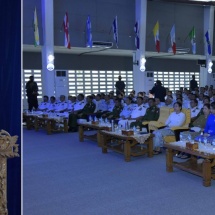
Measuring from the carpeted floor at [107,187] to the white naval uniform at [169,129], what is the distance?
32 centimetres

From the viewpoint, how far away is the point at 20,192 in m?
2.65

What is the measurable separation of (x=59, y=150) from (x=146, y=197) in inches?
148

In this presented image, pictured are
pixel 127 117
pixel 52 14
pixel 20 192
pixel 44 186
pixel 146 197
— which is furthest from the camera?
pixel 52 14

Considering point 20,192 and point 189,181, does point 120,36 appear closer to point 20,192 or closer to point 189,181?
point 189,181

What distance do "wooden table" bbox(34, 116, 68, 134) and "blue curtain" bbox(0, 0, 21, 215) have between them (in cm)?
782

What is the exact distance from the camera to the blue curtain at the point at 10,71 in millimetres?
2502

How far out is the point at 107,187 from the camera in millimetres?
5090

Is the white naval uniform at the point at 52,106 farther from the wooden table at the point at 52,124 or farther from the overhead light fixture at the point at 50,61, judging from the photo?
the overhead light fixture at the point at 50,61

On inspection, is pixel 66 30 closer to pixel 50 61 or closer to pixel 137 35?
pixel 50 61

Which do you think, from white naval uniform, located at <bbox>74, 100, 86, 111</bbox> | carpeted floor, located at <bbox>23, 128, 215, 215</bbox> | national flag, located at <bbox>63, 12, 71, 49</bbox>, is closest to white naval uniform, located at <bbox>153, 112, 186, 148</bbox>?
carpeted floor, located at <bbox>23, 128, 215, 215</bbox>

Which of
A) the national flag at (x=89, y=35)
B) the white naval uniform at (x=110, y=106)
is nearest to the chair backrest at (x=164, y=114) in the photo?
the white naval uniform at (x=110, y=106)

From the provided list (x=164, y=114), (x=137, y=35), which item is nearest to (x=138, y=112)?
(x=164, y=114)

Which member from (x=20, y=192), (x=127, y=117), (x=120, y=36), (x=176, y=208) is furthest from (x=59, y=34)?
(x=20, y=192)

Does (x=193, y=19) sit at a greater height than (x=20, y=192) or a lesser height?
greater
